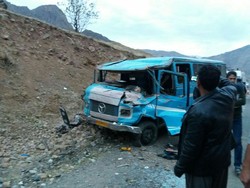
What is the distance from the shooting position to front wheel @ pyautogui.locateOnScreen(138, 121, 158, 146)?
23.6 ft

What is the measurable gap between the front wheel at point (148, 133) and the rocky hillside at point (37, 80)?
1493mm

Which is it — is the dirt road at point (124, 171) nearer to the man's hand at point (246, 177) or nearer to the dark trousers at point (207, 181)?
the dark trousers at point (207, 181)

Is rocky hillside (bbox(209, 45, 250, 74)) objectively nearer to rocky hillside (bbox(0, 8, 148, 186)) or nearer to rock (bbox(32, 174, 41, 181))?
rocky hillside (bbox(0, 8, 148, 186))

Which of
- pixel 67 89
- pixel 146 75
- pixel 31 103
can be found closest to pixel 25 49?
pixel 67 89

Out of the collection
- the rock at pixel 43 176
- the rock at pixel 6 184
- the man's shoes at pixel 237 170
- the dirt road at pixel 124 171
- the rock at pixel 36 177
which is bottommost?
the rock at pixel 6 184

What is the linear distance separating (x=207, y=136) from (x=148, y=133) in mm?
4812

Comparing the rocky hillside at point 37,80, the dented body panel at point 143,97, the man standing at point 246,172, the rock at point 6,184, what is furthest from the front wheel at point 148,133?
the man standing at point 246,172

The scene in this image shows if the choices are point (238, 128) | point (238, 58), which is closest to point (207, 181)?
point (238, 128)

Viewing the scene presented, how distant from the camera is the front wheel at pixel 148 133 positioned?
7.21 m

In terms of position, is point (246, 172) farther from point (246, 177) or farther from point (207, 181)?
point (207, 181)

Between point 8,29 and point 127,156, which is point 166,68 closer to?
point 127,156

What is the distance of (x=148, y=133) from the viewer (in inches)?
290

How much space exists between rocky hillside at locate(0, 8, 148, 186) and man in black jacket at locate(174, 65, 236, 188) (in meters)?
4.14

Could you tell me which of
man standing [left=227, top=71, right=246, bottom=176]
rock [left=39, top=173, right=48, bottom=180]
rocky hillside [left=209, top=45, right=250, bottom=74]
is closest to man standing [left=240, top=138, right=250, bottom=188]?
man standing [left=227, top=71, right=246, bottom=176]
